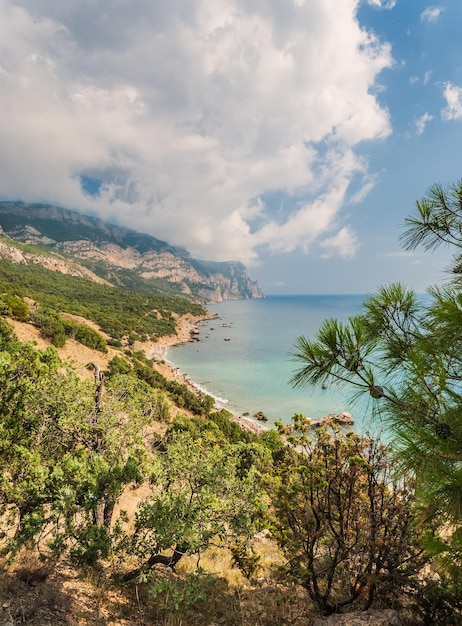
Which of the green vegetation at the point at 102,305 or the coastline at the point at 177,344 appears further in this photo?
the green vegetation at the point at 102,305

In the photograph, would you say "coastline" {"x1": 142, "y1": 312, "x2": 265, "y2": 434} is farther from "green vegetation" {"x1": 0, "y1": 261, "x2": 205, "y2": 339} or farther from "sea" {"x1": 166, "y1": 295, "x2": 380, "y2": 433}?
"green vegetation" {"x1": 0, "y1": 261, "x2": 205, "y2": 339}

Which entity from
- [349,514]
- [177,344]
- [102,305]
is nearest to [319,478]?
[349,514]

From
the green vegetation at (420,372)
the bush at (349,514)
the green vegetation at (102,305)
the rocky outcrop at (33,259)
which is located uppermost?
the rocky outcrop at (33,259)

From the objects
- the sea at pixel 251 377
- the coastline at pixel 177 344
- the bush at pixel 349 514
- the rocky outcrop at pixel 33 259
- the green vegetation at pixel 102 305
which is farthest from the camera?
the rocky outcrop at pixel 33 259

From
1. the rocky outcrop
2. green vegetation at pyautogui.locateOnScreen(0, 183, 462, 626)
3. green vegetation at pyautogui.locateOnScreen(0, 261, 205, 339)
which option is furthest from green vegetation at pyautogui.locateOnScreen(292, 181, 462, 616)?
the rocky outcrop

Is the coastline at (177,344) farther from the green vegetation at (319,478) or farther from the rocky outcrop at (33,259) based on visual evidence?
the rocky outcrop at (33,259)

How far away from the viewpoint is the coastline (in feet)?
94.2

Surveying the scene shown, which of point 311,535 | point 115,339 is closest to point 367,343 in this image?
point 311,535

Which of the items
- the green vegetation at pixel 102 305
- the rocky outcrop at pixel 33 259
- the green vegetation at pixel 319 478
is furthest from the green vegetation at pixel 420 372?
the rocky outcrop at pixel 33 259

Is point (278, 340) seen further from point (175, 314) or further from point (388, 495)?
point (388, 495)

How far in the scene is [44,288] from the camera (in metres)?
68.1

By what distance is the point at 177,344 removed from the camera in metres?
69.6

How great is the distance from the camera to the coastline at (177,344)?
94.2ft

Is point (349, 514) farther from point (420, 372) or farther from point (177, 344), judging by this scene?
point (177, 344)
